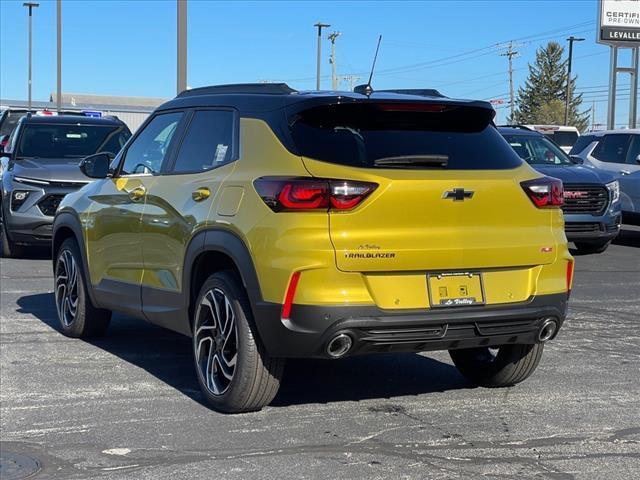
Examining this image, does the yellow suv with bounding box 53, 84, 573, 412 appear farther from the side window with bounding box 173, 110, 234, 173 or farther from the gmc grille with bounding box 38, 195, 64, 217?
the gmc grille with bounding box 38, 195, 64, 217

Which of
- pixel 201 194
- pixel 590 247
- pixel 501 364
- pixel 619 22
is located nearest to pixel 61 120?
pixel 590 247

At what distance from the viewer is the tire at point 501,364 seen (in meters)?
5.95

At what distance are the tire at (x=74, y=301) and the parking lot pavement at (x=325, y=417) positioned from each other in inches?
5.6

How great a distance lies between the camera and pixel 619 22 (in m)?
29.5

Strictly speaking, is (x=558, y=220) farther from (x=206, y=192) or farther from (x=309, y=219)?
(x=206, y=192)

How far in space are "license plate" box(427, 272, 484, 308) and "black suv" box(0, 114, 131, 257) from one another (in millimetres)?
8299

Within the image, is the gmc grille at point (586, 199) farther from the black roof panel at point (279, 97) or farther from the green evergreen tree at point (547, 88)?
the green evergreen tree at point (547, 88)

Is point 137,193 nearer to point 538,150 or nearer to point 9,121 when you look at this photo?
point 538,150

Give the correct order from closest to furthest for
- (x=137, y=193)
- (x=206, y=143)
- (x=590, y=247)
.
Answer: (x=206, y=143) → (x=137, y=193) → (x=590, y=247)

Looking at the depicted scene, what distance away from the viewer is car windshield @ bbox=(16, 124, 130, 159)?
44.0 ft

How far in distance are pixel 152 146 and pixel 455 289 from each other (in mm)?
2639

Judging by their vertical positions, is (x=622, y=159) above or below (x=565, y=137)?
below

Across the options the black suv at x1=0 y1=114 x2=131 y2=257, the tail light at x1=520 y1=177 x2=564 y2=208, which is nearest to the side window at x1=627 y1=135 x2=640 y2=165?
the black suv at x1=0 y1=114 x2=131 y2=257

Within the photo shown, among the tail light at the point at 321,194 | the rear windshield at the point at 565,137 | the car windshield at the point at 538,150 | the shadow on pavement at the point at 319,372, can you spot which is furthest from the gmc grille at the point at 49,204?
the rear windshield at the point at 565,137
